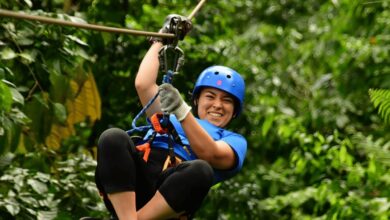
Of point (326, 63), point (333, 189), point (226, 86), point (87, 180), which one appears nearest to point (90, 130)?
point (87, 180)

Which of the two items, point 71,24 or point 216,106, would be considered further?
point 216,106

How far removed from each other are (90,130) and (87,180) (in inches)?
52.4

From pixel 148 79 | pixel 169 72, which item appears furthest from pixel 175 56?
pixel 148 79

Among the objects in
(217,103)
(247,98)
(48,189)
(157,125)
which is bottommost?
(48,189)

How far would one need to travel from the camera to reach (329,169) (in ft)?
24.8

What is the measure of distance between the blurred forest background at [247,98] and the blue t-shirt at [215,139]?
0.88 m

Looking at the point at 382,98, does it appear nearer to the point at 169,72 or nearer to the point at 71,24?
the point at 169,72

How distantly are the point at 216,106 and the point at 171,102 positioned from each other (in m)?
0.65

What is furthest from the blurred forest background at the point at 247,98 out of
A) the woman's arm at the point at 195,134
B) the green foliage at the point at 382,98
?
the woman's arm at the point at 195,134

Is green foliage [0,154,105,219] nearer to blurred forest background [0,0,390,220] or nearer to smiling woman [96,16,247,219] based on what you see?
blurred forest background [0,0,390,220]

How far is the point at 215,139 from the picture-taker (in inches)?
179

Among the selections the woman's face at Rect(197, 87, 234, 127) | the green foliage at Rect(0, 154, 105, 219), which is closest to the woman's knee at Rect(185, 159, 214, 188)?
the woman's face at Rect(197, 87, 234, 127)

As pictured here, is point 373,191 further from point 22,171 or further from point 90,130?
point 22,171

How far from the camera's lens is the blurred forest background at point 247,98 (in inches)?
226
